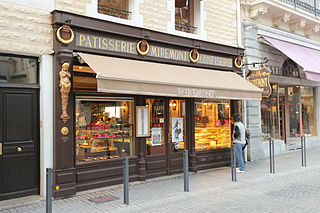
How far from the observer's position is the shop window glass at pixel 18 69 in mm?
6328

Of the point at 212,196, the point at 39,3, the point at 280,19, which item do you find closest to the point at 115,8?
the point at 39,3

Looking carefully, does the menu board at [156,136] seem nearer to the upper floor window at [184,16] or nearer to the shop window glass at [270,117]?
the upper floor window at [184,16]

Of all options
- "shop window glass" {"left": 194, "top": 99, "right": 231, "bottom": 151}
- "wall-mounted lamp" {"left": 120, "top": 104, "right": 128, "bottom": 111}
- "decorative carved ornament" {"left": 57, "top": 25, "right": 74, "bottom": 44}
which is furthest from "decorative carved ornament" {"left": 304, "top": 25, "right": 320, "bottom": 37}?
"decorative carved ornament" {"left": 57, "top": 25, "right": 74, "bottom": 44}

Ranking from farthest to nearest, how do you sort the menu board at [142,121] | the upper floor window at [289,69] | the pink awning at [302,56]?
1. the upper floor window at [289,69]
2. the pink awning at [302,56]
3. the menu board at [142,121]

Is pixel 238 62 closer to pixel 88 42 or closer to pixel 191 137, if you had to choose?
pixel 191 137

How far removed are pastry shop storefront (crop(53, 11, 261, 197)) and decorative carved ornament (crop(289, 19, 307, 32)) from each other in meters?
4.97

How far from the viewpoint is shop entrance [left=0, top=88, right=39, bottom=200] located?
6.22 meters

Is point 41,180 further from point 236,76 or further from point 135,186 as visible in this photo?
point 236,76

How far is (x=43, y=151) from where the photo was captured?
6.57m

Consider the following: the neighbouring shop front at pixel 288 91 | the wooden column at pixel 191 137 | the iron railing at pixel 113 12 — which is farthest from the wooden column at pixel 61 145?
the neighbouring shop front at pixel 288 91

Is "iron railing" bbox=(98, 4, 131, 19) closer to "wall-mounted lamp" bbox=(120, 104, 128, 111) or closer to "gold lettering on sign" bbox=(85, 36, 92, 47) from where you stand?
"gold lettering on sign" bbox=(85, 36, 92, 47)

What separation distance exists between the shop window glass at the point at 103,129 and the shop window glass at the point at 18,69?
1.21 metres

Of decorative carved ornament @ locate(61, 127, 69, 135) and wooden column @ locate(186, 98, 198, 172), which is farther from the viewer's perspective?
wooden column @ locate(186, 98, 198, 172)

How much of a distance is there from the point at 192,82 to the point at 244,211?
3573mm
